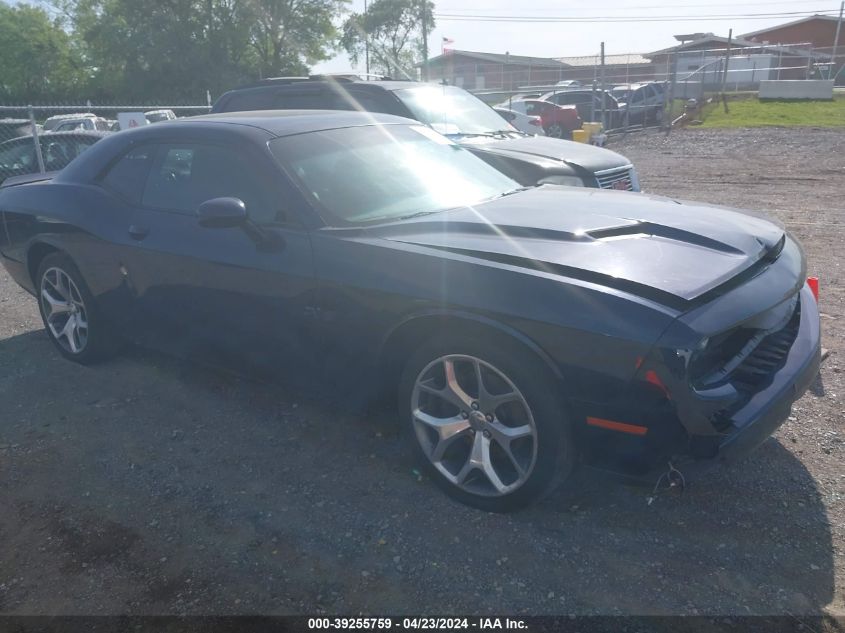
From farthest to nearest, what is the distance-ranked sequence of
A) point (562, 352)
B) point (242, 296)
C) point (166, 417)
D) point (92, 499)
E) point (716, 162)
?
point (716, 162) → point (166, 417) → point (242, 296) → point (92, 499) → point (562, 352)

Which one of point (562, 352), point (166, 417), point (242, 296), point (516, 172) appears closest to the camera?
point (562, 352)

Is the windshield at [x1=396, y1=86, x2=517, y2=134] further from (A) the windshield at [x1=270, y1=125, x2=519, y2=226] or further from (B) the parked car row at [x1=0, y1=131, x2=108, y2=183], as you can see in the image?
(B) the parked car row at [x1=0, y1=131, x2=108, y2=183]

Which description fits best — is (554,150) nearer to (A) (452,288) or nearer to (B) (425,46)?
(A) (452,288)

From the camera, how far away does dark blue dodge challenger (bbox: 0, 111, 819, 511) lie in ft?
8.81

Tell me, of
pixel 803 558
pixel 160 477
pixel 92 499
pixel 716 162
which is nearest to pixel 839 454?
pixel 803 558

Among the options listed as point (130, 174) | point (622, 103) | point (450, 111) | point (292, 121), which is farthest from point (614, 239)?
point (622, 103)

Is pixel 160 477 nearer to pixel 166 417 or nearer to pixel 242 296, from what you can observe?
pixel 166 417

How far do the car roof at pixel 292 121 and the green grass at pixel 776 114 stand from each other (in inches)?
757

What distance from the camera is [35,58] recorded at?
50.9 meters

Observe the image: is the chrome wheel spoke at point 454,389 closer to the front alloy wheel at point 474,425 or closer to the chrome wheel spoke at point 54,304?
the front alloy wheel at point 474,425

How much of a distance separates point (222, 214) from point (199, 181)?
29.5 inches

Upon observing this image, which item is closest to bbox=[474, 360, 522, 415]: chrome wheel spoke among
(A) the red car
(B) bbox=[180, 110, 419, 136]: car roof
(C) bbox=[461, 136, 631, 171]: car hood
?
(B) bbox=[180, 110, 419, 136]: car roof

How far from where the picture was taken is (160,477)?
361cm

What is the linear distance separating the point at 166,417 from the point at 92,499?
2.84 feet
